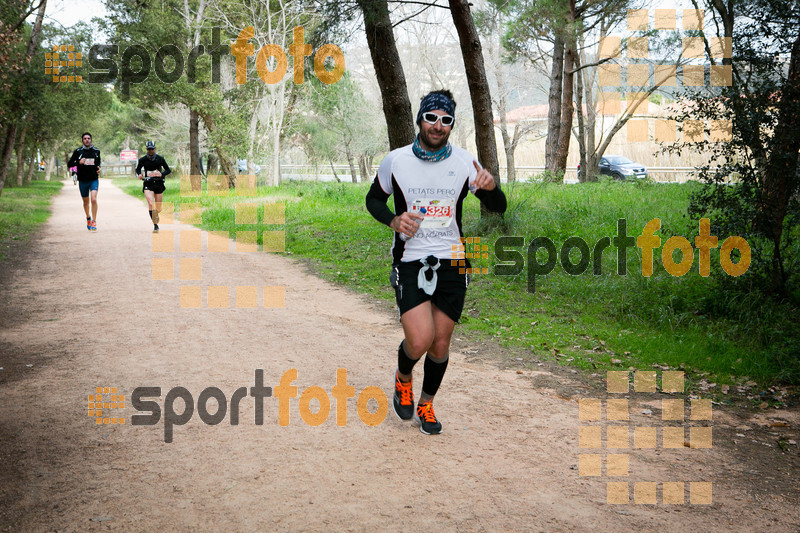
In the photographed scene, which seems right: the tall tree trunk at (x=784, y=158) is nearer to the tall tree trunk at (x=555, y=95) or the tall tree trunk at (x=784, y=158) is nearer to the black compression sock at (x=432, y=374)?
the black compression sock at (x=432, y=374)

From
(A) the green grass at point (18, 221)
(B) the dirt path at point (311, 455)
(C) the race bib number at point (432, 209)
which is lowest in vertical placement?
(B) the dirt path at point (311, 455)

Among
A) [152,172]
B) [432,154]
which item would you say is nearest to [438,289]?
[432,154]

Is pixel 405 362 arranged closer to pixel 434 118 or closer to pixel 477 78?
pixel 434 118

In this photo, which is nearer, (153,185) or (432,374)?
(432,374)

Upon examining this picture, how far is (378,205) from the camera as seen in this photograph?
14.9 ft

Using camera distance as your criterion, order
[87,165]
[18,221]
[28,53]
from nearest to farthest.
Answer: [87,165], [18,221], [28,53]

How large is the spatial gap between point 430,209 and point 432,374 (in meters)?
1.22

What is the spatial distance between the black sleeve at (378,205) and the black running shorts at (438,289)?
34 cm

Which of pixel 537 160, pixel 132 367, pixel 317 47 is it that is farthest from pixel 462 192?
pixel 537 160

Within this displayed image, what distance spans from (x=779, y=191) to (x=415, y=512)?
237 inches

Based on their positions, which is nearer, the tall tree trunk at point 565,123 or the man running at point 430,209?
the man running at point 430,209

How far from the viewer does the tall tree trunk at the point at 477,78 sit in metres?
11.8

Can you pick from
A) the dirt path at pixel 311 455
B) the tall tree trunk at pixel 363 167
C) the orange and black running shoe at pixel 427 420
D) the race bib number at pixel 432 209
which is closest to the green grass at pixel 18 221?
the dirt path at pixel 311 455

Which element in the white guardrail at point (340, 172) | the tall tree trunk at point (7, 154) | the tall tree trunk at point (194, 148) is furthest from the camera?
the white guardrail at point (340, 172)
